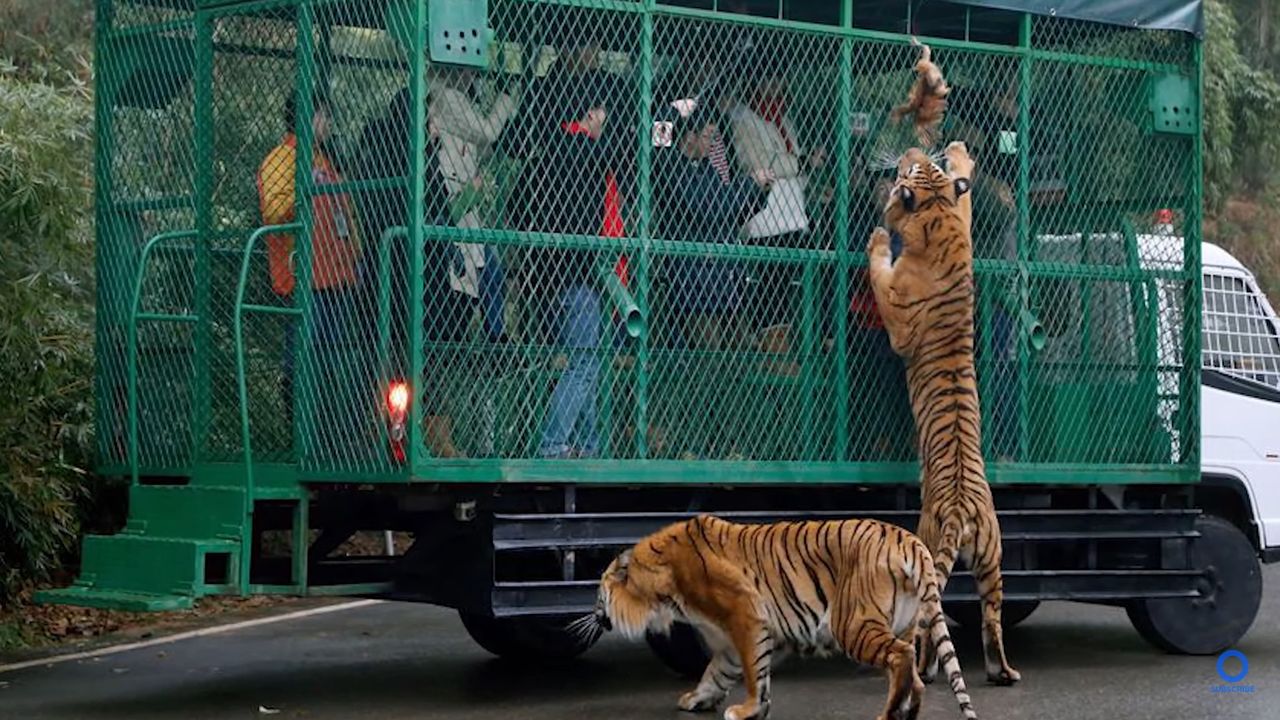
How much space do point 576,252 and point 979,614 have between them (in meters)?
3.99

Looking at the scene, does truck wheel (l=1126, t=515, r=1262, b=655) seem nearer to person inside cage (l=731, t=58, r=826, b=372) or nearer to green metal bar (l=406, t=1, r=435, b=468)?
person inside cage (l=731, t=58, r=826, b=372)

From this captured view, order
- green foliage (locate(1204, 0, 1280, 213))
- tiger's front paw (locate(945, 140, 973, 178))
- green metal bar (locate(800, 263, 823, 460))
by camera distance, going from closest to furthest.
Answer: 1. green metal bar (locate(800, 263, 823, 460))
2. tiger's front paw (locate(945, 140, 973, 178))
3. green foliage (locate(1204, 0, 1280, 213))

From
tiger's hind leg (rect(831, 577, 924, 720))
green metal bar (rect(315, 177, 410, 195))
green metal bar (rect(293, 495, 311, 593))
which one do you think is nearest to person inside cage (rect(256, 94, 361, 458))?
green metal bar (rect(315, 177, 410, 195))

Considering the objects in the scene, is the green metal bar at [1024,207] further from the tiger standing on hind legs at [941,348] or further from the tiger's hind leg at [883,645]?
the tiger's hind leg at [883,645]

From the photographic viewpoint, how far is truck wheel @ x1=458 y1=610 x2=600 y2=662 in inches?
422

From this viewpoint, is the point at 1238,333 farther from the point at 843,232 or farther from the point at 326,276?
the point at 326,276

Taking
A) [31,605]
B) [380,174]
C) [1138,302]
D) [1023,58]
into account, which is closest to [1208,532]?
[1138,302]

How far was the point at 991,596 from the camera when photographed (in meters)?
10.1

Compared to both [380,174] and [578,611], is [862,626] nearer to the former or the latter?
[578,611]

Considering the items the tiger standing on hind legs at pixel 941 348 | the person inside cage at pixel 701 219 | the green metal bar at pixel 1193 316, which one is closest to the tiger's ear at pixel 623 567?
the person inside cage at pixel 701 219

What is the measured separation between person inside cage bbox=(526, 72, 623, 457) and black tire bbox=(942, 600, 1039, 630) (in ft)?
10.8

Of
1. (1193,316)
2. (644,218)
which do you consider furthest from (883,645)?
(1193,316)

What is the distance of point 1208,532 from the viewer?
1123 centimetres

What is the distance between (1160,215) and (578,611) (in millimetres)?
4088
